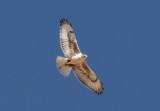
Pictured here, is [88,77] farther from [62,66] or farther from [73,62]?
[62,66]

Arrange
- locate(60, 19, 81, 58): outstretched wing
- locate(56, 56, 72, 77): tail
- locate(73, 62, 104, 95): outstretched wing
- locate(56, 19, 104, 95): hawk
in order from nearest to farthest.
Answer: locate(56, 56, 72, 77): tail, locate(56, 19, 104, 95): hawk, locate(60, 19, 81, 58): outstretched wing, locate(73, 62, 104, 95): outstretched wing

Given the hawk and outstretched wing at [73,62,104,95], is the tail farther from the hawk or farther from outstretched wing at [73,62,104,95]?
outstretched wing at [73,62,104,95]

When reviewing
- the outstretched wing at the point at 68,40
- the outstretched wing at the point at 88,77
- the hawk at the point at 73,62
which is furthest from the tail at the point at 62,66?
the outstretched wing at the point at 88,77

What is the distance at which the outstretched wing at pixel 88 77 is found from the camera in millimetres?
20734

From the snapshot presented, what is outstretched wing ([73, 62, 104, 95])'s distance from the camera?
68.0ft

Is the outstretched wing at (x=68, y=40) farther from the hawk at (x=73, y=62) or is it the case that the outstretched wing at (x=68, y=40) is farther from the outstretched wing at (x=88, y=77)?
the outstretched wing at (x=88, y=77)

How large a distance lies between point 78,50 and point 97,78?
1395 millimetres

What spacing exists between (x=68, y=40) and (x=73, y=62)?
965mm

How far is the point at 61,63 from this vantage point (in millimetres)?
19828

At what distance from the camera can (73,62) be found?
794 inches

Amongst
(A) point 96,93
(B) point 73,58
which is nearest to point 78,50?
(B) point 73,58

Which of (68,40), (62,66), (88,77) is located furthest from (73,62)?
(88,77)

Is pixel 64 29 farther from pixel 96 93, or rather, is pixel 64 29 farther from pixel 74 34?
pixel 96 93

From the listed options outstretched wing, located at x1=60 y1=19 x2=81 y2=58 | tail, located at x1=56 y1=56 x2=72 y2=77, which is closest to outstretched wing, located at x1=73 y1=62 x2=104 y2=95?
outstretched wing, located at x1=60 y1=19 x2=81 y2=58
